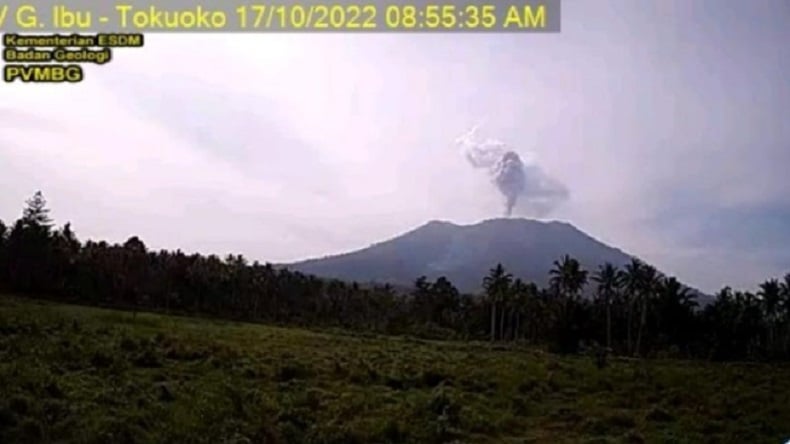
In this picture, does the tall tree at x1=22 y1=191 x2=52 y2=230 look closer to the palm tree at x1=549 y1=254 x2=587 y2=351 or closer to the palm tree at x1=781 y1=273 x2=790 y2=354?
the palm tree at x1=549 y1=254 x2=587 y2=351

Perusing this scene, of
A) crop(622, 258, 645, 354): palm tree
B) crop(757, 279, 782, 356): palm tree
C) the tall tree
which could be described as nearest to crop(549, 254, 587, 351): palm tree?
crop(622, 258, 645, 354): palm tree

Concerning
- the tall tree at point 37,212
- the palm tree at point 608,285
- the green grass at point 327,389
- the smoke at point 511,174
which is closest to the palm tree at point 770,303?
the green grass at point 327,389

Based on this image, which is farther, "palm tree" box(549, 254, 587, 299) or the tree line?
"palm tree" box(549, 254, 587, 299)

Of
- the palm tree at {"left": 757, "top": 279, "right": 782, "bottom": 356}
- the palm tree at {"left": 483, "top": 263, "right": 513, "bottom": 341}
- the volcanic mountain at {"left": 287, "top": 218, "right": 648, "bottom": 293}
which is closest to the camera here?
the volcanic mountain at {"left": 287, "top": 218, "right": 648, "bottom": 293}

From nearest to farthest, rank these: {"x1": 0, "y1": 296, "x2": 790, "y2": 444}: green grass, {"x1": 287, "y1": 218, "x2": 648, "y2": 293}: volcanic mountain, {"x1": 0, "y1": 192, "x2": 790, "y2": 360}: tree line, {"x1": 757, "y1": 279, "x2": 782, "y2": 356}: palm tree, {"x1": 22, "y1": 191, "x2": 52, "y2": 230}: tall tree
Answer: {"x1": 0, "y1": 296, "x2": 790, "y2": 444}: green grass < {"x1": 22, "y1": 191, "x2": 52, "y2": 230}: tall tree < {"x1": 0, "y1": 192, "x2": 790, "y2": 360}: tree line < {"x1": 287, "y1": 218, "x2": 648, "y2": 293}: volcanic mountain < {"x1": 757, "y1": 279, "x2": 782, "y2": 356}: palm tree

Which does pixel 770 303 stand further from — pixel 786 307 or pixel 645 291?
pixel 645 291

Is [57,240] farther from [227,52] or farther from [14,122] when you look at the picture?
[227,52]

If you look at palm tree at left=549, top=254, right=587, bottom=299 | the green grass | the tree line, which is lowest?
the green grass

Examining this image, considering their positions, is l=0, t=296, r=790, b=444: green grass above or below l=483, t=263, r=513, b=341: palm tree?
below
